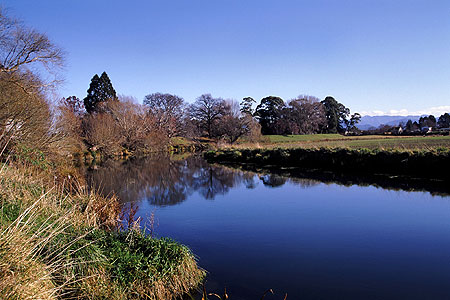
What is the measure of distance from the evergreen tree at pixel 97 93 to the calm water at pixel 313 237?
116 feet

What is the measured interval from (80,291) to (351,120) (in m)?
74.7


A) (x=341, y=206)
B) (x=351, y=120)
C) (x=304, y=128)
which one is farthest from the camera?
(x=351, y=120)

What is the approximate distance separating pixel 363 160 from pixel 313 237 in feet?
38.1

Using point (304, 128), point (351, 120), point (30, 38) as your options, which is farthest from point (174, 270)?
point (351, 120)

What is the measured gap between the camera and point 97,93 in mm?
45781

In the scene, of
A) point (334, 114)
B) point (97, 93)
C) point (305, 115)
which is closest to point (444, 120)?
point (334, 114)

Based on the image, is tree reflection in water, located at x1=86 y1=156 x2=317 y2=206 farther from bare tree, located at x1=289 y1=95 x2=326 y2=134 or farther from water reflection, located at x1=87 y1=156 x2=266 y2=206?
bare tree, located at x1=289 y1=95 x2=326 y2=134

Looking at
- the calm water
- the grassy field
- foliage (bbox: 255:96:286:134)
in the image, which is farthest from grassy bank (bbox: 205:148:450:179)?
foliage (bbox: 255:96:286:134)

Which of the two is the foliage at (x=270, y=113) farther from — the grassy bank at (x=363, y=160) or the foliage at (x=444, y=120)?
the foliage at (x=444, y=120)

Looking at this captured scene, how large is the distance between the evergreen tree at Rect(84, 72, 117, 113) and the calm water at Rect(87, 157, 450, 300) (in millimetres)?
35209

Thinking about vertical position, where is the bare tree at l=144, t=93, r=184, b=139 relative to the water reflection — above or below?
above

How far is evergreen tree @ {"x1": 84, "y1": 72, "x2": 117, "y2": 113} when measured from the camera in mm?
45625

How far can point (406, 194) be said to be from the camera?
39.2 ft

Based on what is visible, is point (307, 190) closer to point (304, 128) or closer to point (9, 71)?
point (9, 71)
